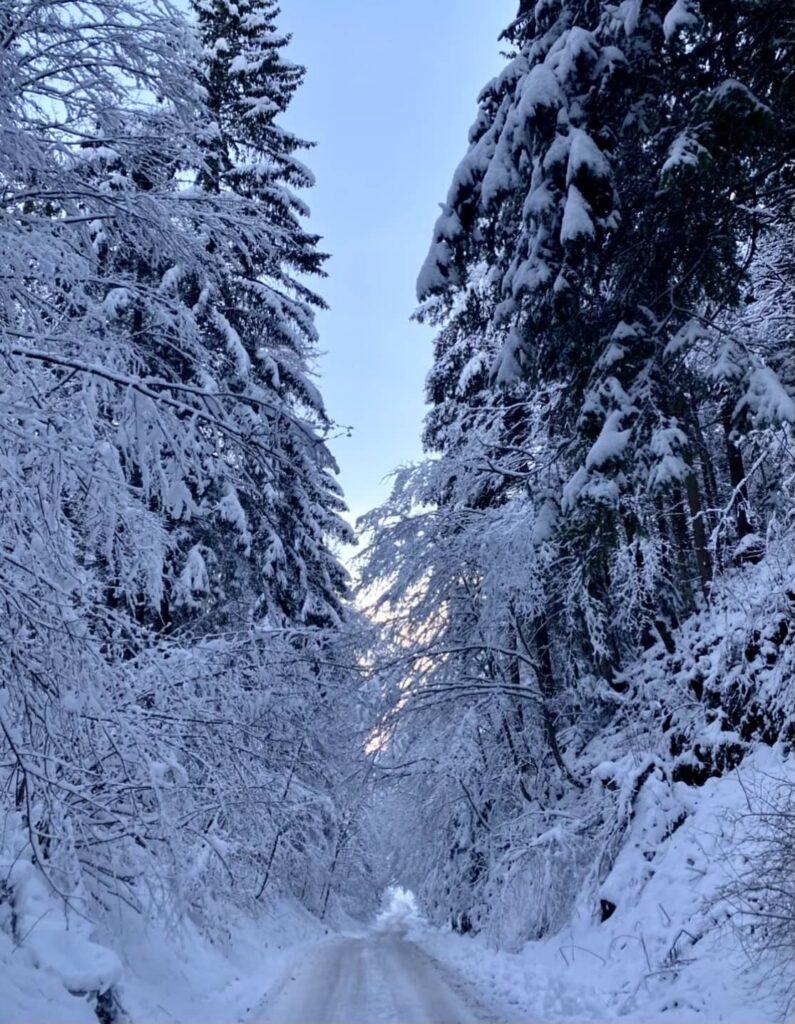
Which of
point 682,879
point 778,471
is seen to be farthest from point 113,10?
point 682,879

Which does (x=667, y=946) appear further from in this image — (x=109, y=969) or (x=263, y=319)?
(x=263, y=319)

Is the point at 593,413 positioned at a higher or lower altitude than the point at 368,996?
higher

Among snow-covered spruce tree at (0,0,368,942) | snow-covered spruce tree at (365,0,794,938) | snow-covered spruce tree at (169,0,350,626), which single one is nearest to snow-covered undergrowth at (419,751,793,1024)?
snow-covered spruce tree at (365,0,794,938)

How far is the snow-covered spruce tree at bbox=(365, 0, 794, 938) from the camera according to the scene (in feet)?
20.6

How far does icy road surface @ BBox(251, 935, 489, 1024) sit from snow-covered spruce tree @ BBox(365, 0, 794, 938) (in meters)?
1.66

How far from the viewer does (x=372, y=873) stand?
1136 inches

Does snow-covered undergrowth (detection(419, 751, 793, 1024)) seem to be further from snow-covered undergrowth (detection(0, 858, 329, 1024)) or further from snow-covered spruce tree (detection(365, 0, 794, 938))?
snow-covered undergrowth (detection(0, 858, 329, 1024))

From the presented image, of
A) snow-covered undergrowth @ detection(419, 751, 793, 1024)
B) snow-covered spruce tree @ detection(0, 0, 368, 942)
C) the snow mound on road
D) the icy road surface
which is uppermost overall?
snow-covered spruce tree @ detection(0, 0, 368, 942)

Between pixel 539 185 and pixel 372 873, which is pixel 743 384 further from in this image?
pixel 372 873

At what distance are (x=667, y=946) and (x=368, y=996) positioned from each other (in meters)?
3.59

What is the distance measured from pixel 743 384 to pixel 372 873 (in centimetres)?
2753

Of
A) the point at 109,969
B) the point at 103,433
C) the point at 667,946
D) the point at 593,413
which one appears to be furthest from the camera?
the point at 593,413

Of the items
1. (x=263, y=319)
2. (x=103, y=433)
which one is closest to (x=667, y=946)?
(x=103, y=433)

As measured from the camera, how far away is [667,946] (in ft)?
21.6
